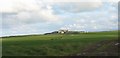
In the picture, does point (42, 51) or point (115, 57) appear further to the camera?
point (42, 51)

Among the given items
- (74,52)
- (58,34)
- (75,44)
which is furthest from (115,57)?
(58,34)

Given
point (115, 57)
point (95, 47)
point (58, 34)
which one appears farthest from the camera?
point (58, 34)

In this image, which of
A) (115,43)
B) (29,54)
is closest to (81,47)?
(115,43)

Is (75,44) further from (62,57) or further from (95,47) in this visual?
(62,57)

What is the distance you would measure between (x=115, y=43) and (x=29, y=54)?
56.4ft

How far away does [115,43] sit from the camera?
200 ft

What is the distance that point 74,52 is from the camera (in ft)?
184

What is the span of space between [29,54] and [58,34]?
33105 millimetres

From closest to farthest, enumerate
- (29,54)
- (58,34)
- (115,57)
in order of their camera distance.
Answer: (115,57)
(29,54)
(58,34)

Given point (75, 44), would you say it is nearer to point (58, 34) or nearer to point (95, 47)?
point (95, 47)

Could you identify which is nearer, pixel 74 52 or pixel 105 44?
pixel 74 52

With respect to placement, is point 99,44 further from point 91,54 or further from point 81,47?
point 91,54

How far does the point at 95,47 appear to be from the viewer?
59.3 m

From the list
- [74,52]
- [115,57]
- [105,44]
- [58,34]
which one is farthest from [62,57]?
[58,34]
